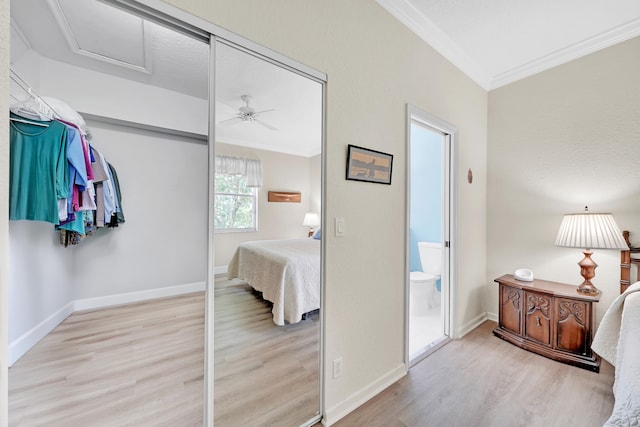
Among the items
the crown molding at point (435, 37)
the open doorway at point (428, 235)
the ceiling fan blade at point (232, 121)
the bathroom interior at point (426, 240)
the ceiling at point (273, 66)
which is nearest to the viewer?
the ceiling fan blade at point (232, 121)

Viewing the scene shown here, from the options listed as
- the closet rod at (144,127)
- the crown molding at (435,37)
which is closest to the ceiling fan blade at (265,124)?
the crown molding at (435,37)

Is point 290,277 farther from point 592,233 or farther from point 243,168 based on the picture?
point 592,233

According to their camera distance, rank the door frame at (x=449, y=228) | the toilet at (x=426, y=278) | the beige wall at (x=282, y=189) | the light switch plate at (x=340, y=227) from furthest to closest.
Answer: the toilet at (x=426, y=278) → the door frame at (x=449, y=228) → the light switch plate at (x=340, y=227) → the beige wall at (x=282, y=189)

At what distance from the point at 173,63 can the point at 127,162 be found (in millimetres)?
1547

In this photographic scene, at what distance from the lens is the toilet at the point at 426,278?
9.54 feet

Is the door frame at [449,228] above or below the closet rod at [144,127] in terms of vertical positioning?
below

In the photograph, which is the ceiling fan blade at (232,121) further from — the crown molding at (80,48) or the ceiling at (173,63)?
the crown molding at (80,48)

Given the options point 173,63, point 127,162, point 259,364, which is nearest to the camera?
point 259,364

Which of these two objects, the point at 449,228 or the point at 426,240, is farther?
the point at 426,240

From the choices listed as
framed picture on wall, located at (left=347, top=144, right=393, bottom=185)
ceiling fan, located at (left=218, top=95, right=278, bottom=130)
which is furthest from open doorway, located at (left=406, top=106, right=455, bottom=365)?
ceiling fan, located at (left=218, top=95, right=278, bottom=130)

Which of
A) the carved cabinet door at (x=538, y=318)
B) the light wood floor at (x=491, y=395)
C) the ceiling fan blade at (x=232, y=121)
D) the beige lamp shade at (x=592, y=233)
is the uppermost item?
the ceiling fan blade at (x=232, y=121)

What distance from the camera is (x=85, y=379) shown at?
5.92 feet

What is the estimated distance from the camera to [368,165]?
168 cm

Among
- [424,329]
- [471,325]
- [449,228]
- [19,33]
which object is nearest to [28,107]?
[19,33]
